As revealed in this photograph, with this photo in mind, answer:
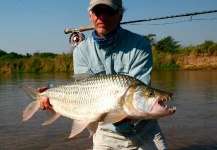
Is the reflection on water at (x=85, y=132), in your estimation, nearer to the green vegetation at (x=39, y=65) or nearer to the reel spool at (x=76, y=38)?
the reel spool at (x=76, y=38)

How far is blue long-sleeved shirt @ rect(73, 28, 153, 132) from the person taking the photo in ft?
13.8

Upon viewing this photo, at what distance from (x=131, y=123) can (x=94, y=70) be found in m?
0.84

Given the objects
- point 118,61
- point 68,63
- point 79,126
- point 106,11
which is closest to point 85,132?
point 118,61

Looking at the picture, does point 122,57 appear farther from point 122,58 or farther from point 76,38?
point 76,38

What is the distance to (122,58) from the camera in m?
4.27

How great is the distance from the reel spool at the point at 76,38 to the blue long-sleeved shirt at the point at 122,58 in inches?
217

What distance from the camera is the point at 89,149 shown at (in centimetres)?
723

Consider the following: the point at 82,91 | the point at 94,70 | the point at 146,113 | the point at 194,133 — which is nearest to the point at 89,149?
the point at 194,133

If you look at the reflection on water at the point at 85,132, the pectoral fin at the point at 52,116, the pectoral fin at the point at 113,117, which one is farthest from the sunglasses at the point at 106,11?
the reflection on water at the point at 85,132

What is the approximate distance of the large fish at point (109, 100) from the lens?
3.30m

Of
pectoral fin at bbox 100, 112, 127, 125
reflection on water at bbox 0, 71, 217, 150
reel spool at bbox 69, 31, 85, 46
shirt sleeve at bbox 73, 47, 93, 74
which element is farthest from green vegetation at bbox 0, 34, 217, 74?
Answer: pectoral fin at bbox 100, 112, 127, 125

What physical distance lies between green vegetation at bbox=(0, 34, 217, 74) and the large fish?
31385 millimetres

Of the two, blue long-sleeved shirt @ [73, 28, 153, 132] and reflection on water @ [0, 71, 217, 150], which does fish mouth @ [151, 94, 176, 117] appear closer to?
blue long-sleeved shirt @ [73, 28, 153, 132]

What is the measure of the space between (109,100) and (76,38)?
6.76 metres
